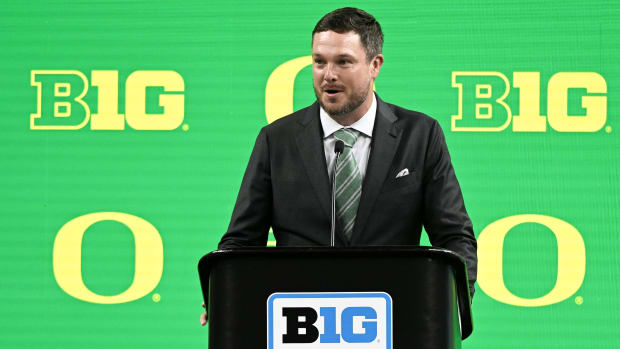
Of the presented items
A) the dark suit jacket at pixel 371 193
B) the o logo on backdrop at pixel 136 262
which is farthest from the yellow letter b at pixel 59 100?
the dark suit jacket at pixel 371 193

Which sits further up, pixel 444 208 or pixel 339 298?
pixel 444 208

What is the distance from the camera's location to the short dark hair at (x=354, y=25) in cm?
201

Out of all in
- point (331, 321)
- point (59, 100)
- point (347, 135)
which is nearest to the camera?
point (331, 321)

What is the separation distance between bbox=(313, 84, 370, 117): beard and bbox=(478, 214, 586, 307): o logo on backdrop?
1089 millimetres

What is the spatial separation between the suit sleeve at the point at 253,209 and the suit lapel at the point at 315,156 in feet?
0.35

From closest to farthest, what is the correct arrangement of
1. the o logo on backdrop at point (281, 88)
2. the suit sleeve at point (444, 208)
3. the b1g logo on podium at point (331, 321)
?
the b1g logo on podium at point (331, 321) < the suit sleeve at point (444, 208) < the o logo on backdrop at point (281, 88)

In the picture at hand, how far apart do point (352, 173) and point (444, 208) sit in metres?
0.23

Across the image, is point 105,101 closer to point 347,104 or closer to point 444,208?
point 347,104

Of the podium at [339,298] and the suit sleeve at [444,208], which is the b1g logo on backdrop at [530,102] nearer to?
the suit sleeve at [444,208]

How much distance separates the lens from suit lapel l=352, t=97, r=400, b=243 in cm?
199

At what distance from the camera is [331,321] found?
4.88 feet

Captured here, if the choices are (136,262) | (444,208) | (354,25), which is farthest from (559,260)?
(136,262)

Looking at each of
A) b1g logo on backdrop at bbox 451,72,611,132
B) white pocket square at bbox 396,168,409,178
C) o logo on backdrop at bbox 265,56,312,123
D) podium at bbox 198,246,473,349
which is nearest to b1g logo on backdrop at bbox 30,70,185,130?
o logo on backdrop at bbox 265,56,312,123

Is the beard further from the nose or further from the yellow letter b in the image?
the yellow letter b
